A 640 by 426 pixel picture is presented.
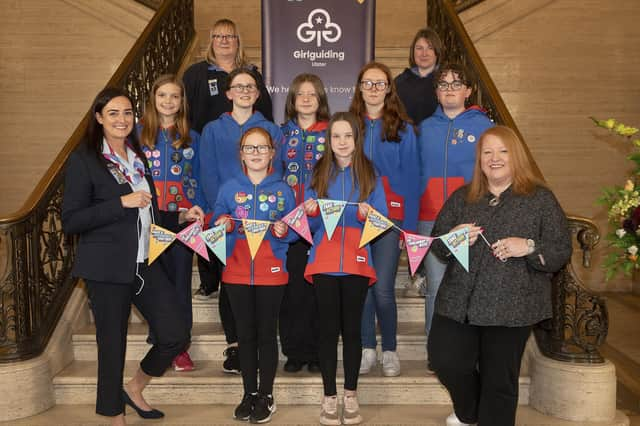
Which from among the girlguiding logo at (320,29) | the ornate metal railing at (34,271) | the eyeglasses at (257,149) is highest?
the girlguiding logo at (320,29)

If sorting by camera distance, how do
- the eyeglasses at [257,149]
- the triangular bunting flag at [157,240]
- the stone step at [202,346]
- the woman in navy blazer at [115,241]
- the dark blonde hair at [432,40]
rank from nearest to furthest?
the woman in navy blazer at [115,241] < the triangular bunting flag at [157,240] < the eyeglasses at [257,149] < the stone step at [202,346] < the dark blonde hair at [432,40]

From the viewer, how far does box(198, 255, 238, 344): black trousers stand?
16.8 feet

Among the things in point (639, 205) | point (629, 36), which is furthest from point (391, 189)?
point (629, 36)

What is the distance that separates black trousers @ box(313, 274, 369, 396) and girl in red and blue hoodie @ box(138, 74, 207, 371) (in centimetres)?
104

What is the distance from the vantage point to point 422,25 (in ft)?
34.9

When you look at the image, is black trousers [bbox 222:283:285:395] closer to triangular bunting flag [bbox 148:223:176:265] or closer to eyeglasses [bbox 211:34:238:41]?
triangular bunting flag [bbox 148:223:176:265]

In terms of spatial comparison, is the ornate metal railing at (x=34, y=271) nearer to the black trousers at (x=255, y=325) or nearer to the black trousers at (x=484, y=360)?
the black trousers at (x=255, y=325)

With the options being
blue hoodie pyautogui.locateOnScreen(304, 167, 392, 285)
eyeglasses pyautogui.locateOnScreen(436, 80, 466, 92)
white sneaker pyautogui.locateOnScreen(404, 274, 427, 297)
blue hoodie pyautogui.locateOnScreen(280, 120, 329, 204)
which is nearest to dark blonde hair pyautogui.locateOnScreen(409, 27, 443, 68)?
eyeglasses pyautogui.locateOnScreen(436, 80, 466, 92)

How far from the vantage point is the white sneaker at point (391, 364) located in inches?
200

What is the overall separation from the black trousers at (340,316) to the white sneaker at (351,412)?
0.16 meters

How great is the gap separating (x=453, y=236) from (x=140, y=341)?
2.72 metres

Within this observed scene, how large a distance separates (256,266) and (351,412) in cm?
111

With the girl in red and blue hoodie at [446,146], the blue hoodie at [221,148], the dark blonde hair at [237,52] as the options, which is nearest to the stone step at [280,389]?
the girl in red and blue hoodie at [446,146]

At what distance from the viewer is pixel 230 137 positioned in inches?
201
